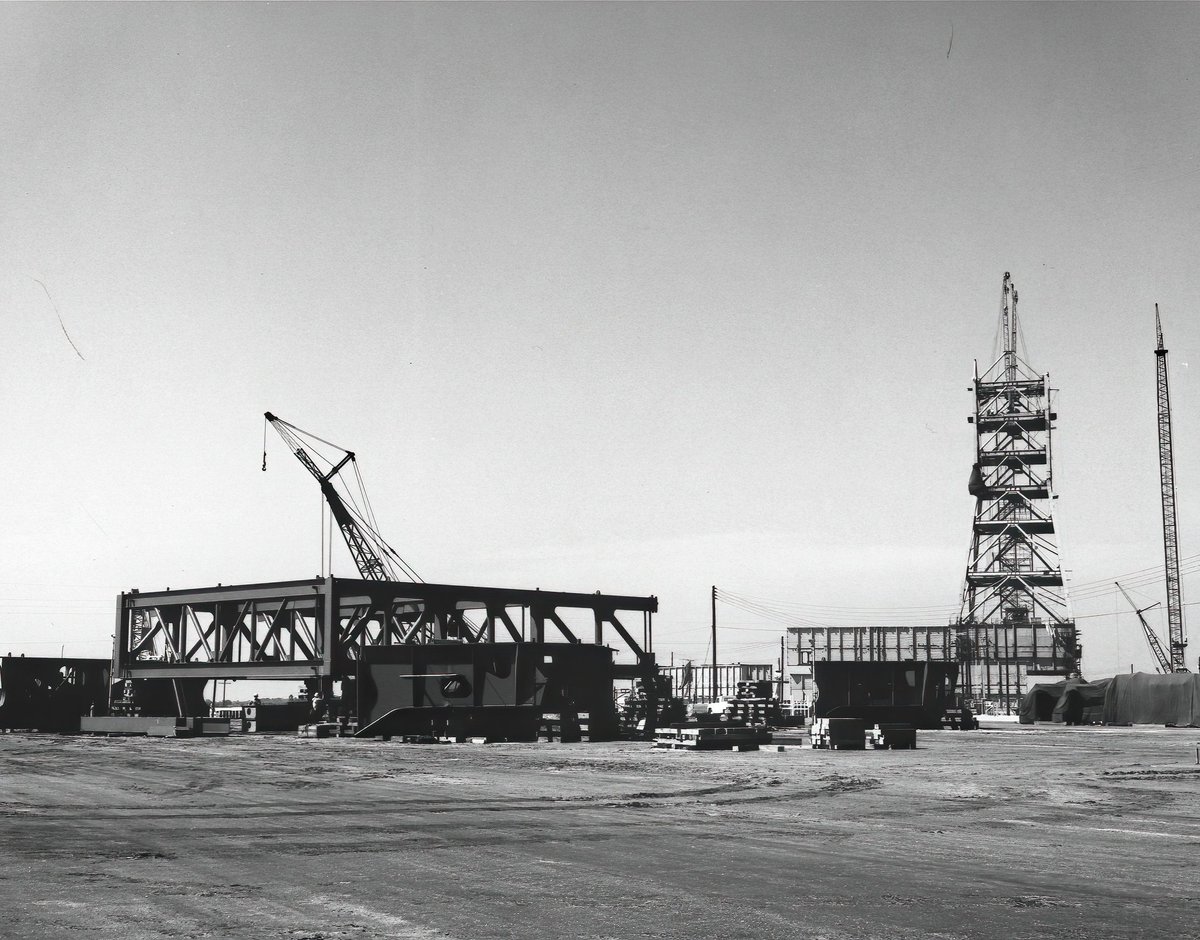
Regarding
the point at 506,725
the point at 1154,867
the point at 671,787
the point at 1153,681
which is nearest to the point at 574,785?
the point at 671,787

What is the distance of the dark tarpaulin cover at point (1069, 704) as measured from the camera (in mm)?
57750

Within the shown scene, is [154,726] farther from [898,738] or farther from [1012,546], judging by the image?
[1012,546]

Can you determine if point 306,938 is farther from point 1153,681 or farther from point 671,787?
point 1153,681

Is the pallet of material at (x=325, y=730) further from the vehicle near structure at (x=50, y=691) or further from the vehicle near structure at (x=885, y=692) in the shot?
the vehicle near structure at (x=885, y=692)

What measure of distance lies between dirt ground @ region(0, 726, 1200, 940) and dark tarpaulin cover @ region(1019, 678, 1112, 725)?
3865 cm

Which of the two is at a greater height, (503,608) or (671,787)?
(503,608)

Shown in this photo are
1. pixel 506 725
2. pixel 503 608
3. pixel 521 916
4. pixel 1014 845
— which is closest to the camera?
pixel 521 916

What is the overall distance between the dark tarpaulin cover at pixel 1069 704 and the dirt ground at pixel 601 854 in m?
38.7

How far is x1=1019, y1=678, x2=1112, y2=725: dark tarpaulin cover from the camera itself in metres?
57.8

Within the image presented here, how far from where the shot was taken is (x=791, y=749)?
3114 cm

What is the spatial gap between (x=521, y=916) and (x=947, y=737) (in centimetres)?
3245

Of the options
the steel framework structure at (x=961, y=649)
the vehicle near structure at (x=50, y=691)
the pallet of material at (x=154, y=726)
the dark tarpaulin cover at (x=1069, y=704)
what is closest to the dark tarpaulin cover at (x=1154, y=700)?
the dark tarpaulin cover at (x=1069, y=704)

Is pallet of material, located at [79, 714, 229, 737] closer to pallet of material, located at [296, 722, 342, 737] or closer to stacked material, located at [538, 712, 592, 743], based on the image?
pallet of material, located at [296, 722, 342, 737]

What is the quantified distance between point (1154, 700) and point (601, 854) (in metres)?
50.2
